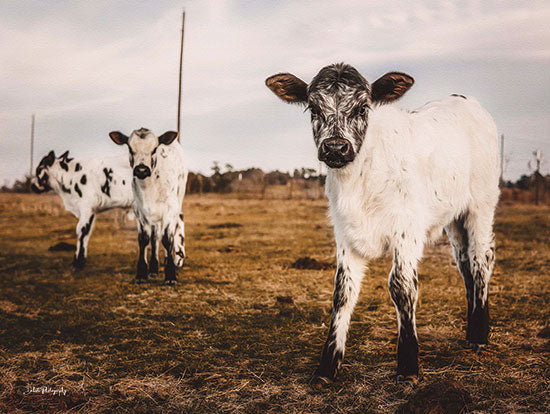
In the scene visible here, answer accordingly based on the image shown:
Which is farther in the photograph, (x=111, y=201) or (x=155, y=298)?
(x=111, y=201)

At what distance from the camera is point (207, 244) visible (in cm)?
1264

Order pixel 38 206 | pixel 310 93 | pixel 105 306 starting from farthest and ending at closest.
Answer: pixel 38 206
pixel 105 306
pixel 310 93

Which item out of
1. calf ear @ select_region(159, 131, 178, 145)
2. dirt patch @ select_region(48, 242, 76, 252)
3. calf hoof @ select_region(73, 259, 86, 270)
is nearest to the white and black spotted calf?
calf hoof @ select_region(73, 259, 86, 270)

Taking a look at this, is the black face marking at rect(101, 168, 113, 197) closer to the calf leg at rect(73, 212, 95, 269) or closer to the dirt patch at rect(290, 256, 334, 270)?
the calf leg at rect(73, 212, 95, 269)

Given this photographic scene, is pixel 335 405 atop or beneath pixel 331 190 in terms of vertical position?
beneath

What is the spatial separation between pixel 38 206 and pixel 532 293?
81.2ft

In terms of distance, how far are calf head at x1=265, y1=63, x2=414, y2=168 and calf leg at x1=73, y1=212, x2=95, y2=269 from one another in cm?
683

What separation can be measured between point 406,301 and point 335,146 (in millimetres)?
1437

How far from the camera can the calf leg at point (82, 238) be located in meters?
9.00

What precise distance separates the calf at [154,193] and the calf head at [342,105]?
4.40 m

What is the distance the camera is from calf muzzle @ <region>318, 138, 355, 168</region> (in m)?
3.29

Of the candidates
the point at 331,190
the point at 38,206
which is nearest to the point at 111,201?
the point at 331,190

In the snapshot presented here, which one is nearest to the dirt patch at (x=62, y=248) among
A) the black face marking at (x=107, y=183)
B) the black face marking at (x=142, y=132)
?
the black face marking at (x=107, y=183)

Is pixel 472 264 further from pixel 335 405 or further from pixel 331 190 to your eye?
pixel 335 405
